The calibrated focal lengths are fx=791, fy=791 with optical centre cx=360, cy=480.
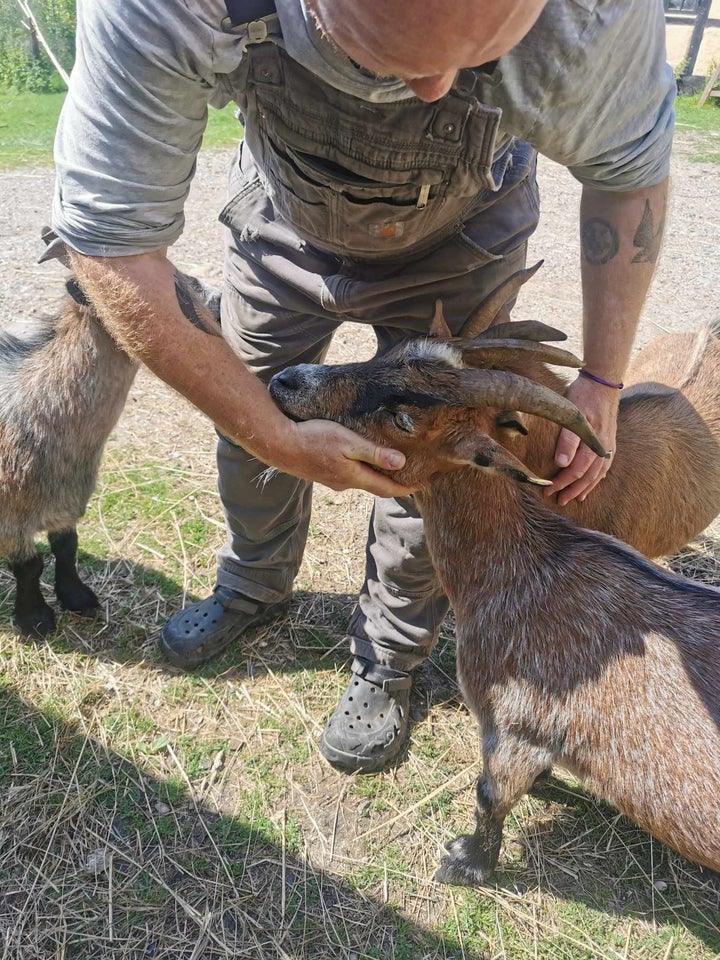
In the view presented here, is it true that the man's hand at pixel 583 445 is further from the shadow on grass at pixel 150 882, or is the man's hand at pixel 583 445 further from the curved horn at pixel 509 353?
the shadow on grass at pixel 150 882

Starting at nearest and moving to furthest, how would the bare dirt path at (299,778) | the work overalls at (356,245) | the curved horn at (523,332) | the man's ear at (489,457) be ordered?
the work overalls at (356,245) < the man's ear at (489,457) < the curved horn at (523,332) < the bare dirt path at (299,778)

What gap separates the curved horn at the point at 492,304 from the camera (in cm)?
263

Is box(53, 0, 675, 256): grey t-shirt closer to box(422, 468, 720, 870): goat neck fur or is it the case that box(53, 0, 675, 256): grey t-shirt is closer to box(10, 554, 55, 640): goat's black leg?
box(422, 468, 720, 870): goat neck fur

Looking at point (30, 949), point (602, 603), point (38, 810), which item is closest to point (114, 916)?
point (30, 949)

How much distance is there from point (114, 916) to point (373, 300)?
2260 millimetres

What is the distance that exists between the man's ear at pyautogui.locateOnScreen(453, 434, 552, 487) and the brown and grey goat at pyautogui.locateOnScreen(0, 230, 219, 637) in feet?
4.94

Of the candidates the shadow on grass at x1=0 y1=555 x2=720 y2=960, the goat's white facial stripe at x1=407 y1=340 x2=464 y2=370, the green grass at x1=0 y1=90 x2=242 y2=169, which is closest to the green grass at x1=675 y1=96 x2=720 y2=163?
the green grass at x1=0 y1=90 x2=242 y2=169

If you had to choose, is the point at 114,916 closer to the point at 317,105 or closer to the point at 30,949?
the point at 30,949

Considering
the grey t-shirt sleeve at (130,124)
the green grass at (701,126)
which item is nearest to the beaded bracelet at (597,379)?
the grey t-shirt sleeve at (130,124)

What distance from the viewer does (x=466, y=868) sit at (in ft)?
9.31

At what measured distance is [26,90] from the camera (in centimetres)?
1058

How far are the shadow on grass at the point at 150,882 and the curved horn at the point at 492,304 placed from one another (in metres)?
1.96

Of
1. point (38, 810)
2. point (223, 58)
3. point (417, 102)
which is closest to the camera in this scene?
point (223, 58)

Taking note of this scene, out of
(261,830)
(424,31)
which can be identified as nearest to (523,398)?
(424,31)
